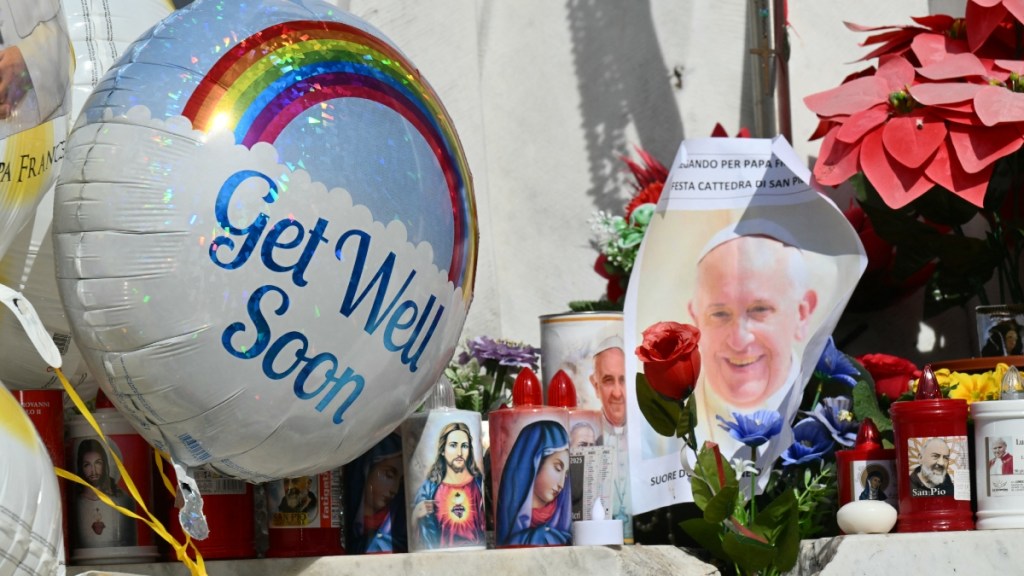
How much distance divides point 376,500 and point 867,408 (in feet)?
1.93

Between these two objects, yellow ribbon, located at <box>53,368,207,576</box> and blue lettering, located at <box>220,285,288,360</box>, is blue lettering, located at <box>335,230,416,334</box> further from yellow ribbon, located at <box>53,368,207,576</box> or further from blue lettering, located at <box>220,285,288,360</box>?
yellow ribbon, located at <box>53,368,207,576</box>

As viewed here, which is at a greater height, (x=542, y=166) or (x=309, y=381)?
(x=542, y=166)

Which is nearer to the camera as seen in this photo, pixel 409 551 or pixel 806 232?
pixel 409 551

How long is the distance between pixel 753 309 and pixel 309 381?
69 cm

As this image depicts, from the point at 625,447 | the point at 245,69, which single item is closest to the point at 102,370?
the point at 245,69

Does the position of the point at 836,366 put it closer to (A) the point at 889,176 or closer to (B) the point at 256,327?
(A) the point at 889,176

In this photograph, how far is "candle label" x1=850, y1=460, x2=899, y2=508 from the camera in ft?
5.20

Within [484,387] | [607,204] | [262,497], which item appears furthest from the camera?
[607,204]

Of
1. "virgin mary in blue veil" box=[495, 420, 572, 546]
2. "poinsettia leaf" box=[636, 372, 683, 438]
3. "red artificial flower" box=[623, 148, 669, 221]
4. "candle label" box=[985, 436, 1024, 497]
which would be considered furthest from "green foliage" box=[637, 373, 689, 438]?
"red artificial flower" box=[623, 148, 669, 221]

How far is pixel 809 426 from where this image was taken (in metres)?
1.71

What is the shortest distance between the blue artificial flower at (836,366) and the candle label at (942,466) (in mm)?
251

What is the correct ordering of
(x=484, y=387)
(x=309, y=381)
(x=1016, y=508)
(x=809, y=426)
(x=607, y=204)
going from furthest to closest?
(x=607, y=204) → (x=484, y=387) → (x=809, y=426) → (x=1016, y=508) → (x=309, y=381)

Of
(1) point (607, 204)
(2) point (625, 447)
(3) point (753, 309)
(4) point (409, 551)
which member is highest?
(1) point (607, 204)

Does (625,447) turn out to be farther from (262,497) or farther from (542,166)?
(542,166)
